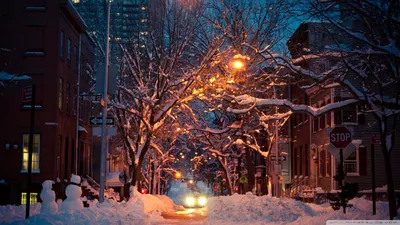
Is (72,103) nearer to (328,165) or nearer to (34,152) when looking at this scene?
(34,152)

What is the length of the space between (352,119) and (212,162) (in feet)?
107

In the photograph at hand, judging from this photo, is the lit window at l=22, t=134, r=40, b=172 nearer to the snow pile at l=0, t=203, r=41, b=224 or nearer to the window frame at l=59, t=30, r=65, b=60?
the window frame at l=59, t=30, r=65, b=60

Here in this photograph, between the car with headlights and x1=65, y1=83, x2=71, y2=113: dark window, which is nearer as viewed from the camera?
x1=65, y1=83, x2=71, y2=113: dark window

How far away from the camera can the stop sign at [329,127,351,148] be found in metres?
17.0

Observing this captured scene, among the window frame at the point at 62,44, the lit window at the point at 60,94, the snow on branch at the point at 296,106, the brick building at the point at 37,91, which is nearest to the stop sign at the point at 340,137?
the snow on branch at the point at 296,106

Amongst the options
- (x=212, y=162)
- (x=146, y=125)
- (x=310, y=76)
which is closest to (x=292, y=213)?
(x=310, y=76)

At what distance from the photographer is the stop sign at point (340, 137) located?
17.0m

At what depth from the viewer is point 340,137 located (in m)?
17.1

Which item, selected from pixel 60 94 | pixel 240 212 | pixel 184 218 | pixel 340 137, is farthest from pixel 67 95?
pixel 340 137

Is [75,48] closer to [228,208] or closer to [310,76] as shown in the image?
[228,208]

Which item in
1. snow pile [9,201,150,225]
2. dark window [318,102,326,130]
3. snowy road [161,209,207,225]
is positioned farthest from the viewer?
dark window [318,102,326,130]

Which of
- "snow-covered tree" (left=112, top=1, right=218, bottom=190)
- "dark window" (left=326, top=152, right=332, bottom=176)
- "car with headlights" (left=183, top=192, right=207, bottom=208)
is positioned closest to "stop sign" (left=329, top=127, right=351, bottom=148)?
"snow-covered tree" (left=112, top=1, right=218, bottom=190)

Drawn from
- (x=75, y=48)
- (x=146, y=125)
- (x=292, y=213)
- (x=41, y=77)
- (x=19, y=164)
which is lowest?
(x=292, y=213)

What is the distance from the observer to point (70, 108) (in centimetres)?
3659
